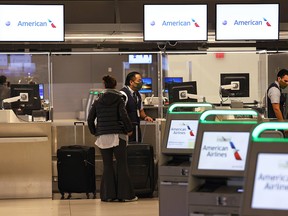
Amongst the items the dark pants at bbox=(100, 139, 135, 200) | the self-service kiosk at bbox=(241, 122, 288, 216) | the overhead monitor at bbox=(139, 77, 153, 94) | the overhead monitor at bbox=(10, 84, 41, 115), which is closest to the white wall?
the overhead monitor at bbox=(10, 84, 41, 115)

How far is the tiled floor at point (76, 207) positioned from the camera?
314 inches

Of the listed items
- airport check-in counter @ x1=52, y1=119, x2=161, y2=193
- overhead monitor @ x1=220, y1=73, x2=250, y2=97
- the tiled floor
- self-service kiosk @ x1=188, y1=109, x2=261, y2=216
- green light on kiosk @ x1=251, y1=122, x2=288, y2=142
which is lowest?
the tiled floor

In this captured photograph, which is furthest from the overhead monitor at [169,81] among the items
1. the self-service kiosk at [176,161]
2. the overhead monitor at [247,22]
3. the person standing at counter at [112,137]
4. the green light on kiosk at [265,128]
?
the green light on kiosk at [265,128]

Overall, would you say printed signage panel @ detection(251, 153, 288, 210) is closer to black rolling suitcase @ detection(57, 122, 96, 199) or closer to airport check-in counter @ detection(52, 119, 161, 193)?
black rolling suitcase @ detection(57, 122, 96, 199)

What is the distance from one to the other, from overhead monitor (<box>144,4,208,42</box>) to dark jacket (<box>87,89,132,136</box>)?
2158 mm

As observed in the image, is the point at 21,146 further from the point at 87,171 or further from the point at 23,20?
the point at 23,20

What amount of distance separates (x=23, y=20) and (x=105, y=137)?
2813 mm

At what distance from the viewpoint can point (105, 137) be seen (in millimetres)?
8648

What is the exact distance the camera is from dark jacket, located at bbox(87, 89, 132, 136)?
8.62 m

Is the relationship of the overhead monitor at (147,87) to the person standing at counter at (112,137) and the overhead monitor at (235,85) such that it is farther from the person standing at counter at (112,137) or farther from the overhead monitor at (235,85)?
the person standing at counter at (112,137)

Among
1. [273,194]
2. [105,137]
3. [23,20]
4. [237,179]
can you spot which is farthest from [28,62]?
[273,194]

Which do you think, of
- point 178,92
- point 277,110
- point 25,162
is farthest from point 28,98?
point 277,110

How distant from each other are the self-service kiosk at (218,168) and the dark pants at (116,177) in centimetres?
416

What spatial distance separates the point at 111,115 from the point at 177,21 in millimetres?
2656
